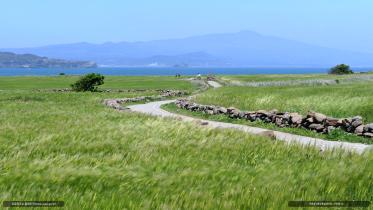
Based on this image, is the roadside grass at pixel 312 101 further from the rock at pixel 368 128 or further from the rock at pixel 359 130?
the rock at pixel 368 128

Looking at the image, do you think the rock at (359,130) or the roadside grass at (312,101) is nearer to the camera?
the rock at (359,130)

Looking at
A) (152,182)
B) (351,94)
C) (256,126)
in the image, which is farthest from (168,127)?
(351,94)

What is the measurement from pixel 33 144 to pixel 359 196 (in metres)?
7.72

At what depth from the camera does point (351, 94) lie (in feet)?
124

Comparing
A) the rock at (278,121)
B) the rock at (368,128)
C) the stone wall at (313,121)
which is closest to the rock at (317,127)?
the stone wall at (313,121)

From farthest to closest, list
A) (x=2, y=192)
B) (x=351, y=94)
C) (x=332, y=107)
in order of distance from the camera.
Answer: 1. (x=351, y=94)
2. (x=332, y=107)
3. (x=2, y=192)

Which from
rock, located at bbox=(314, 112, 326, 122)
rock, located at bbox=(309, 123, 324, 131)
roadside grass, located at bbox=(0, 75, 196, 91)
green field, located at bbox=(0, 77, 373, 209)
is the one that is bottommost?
roadside grass, located at bbox=(0, 75, 196, 91)

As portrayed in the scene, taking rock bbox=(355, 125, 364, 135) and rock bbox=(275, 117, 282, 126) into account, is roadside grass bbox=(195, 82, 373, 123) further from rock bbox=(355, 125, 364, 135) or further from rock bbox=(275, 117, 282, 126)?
rock bbox=(355, 125, 364, 135)

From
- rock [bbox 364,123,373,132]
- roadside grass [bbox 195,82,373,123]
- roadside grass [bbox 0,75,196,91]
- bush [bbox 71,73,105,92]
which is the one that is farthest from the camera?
roadside grass [bbox 0,75,196,91]

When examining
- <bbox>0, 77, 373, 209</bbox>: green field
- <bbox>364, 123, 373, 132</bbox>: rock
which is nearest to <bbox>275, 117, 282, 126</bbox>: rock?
<bbox>364, 123, 373, 132</bbox>: rock

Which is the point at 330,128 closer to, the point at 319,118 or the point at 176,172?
the point at 319,118

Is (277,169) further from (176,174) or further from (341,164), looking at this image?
(176,174)

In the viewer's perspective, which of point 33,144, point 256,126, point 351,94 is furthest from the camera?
point 351,94

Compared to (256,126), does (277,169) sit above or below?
above
